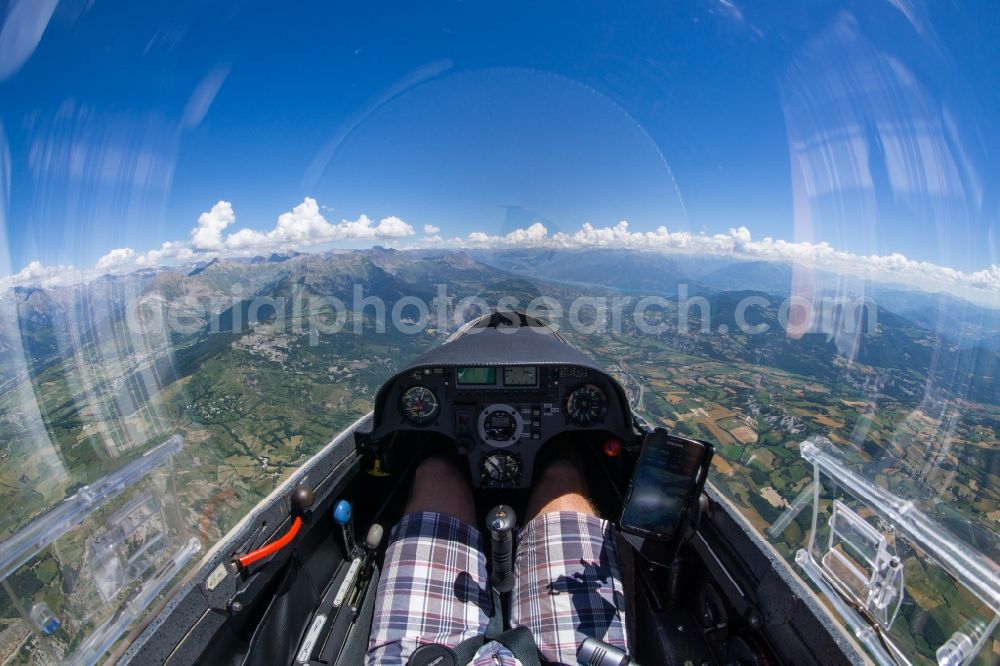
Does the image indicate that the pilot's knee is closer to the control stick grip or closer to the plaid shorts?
the plaid shorts

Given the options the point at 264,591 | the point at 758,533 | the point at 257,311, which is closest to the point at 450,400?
the point at 264,591

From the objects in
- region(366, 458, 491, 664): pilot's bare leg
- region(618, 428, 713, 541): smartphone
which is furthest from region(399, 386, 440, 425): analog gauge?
region(618, 428, 713, 541): smartphone

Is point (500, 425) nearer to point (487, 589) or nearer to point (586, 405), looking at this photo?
point (586, 405)

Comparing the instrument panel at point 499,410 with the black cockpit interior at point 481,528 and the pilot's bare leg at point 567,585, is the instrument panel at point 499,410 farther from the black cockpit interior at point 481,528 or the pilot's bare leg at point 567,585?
the pilot's bare leg at point 567,585

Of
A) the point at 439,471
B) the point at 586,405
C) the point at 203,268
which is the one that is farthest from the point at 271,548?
the point at 203,268

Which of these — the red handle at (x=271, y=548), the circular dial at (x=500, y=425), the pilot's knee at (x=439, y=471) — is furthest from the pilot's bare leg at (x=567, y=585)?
the red handle at (x=271, y=548)

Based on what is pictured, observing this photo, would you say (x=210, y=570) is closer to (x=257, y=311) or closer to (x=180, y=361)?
(x=180, y=361)
